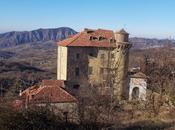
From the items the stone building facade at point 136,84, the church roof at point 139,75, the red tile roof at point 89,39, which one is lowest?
the stone building facade at point 136,84

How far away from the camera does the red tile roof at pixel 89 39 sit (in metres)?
50.3

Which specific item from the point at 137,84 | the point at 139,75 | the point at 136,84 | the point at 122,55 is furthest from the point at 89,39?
the point at 137,84

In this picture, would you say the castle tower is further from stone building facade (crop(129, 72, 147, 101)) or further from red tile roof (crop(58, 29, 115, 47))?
red tile roof (crop(58, 29, 115, 47))

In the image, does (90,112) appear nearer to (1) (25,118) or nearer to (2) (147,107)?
(1) (25,118)

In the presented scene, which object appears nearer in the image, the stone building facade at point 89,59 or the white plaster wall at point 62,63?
the stone building facade at point 89,59

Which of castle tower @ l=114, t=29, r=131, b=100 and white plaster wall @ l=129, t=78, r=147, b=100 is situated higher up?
castle tower @ l=114, t=29, r=131, b=100

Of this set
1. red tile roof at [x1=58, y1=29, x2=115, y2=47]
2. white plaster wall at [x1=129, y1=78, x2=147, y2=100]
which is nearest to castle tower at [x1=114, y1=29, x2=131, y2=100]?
white plaster wall at [x1=129, y1=78, x2=147, y2=100]

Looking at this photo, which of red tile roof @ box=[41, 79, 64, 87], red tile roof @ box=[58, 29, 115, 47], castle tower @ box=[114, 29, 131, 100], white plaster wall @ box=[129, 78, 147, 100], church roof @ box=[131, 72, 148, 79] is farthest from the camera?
red tile roof @ box=[58, 29, 115, 47]

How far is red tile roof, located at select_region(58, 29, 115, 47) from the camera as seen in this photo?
5034 cm

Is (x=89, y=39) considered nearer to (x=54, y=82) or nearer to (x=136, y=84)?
(x=54, y=82)

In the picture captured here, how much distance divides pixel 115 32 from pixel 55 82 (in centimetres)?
1029

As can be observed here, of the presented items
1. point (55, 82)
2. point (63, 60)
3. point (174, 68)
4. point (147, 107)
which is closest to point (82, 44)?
point (63, 60)

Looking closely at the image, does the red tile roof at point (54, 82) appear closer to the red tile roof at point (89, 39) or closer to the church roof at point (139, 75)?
the red tile roof at point (89, 39)

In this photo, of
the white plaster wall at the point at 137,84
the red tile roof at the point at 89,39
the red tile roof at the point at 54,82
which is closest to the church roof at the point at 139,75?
the white plaster wall at the point at 137,84
